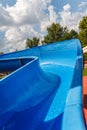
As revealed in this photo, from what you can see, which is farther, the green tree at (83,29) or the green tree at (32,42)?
the green tree at (32,42)

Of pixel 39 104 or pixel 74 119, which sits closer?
pixel 74 119

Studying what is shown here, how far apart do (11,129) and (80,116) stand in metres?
0.85

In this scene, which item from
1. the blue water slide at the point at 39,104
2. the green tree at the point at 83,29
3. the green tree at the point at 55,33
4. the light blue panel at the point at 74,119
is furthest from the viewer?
the green tree at the point at 55,33

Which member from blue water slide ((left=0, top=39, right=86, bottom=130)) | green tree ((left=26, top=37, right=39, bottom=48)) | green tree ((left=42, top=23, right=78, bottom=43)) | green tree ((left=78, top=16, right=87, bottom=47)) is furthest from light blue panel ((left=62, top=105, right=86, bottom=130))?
green tree ((left=26, top=37, right=39, bottom=48))

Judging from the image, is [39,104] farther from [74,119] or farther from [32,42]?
[32,42]

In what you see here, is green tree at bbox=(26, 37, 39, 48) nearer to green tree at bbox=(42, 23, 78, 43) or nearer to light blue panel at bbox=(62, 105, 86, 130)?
green tree at bbox=(42, 23, 78, 43)

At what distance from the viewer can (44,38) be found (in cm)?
5650

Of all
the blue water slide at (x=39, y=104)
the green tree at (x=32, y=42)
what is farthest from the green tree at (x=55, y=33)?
the blue water slide at (x=39, y=104)

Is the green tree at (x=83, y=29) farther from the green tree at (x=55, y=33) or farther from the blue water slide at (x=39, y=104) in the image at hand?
the blue water slide at (x=39, y=104)

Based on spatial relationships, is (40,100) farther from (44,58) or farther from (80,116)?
(44,58)

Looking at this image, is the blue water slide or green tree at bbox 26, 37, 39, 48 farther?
green tree at bbox 26, 37, 39, 48

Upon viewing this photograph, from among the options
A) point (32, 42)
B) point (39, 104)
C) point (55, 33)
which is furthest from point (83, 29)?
point (39, 104)

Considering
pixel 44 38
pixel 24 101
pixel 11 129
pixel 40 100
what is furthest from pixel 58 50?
pixel 44 38

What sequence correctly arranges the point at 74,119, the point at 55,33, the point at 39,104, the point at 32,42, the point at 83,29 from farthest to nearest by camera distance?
the point at 32,42 < the point at 55,33 < the point at 83,29 < the point at 39,104 < the point at 74,119
